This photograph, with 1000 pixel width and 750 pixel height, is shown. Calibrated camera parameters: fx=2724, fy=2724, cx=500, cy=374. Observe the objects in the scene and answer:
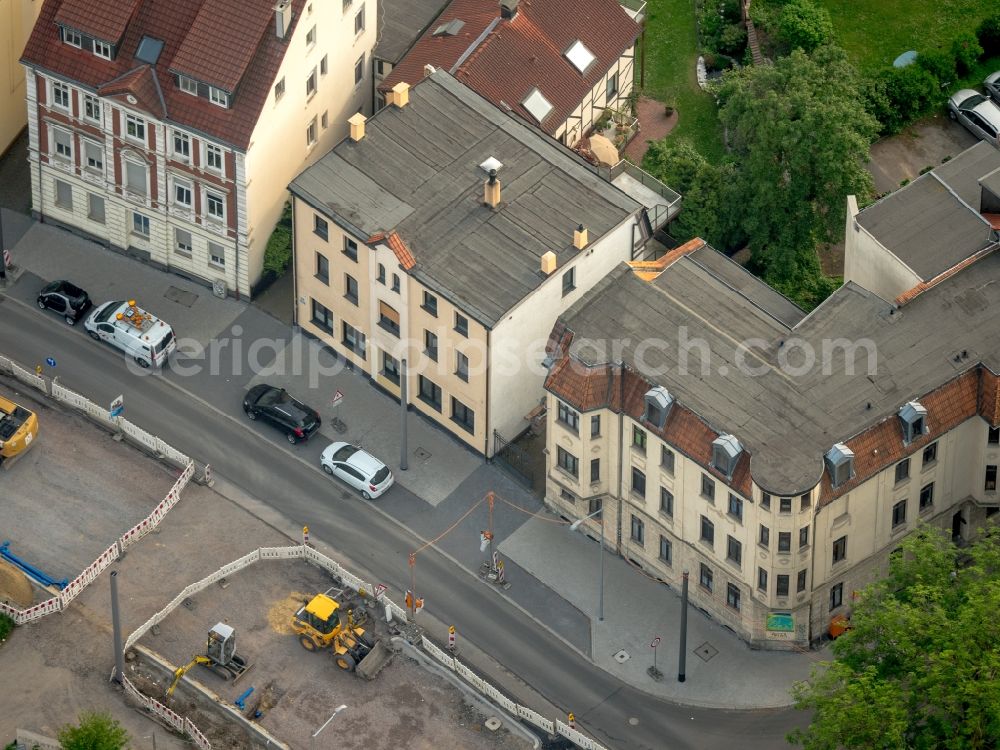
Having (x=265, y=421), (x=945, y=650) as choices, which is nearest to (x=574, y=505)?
(x=265, y=421)

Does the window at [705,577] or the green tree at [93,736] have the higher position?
the window at [705,577]

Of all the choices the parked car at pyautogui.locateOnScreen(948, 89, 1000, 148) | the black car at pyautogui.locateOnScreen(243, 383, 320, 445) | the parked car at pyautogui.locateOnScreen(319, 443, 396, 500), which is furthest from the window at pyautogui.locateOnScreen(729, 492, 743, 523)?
the parked car at pyautogui.locateOnScreen(948, 89, 1000, 148)

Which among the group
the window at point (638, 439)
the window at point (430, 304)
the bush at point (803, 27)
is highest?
the bush at point (803, 27)

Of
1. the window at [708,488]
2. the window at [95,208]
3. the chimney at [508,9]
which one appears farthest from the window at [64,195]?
the window at [708,488]

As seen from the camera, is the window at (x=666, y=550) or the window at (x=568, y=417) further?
the window at (x=666, y=550)

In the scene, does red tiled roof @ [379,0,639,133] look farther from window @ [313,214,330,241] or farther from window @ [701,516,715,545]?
window @ [701,516,715,545]

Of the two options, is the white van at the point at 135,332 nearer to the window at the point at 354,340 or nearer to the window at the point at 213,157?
the window at the point at 213,157

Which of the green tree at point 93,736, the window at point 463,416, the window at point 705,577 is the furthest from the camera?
the window at point 463,416
